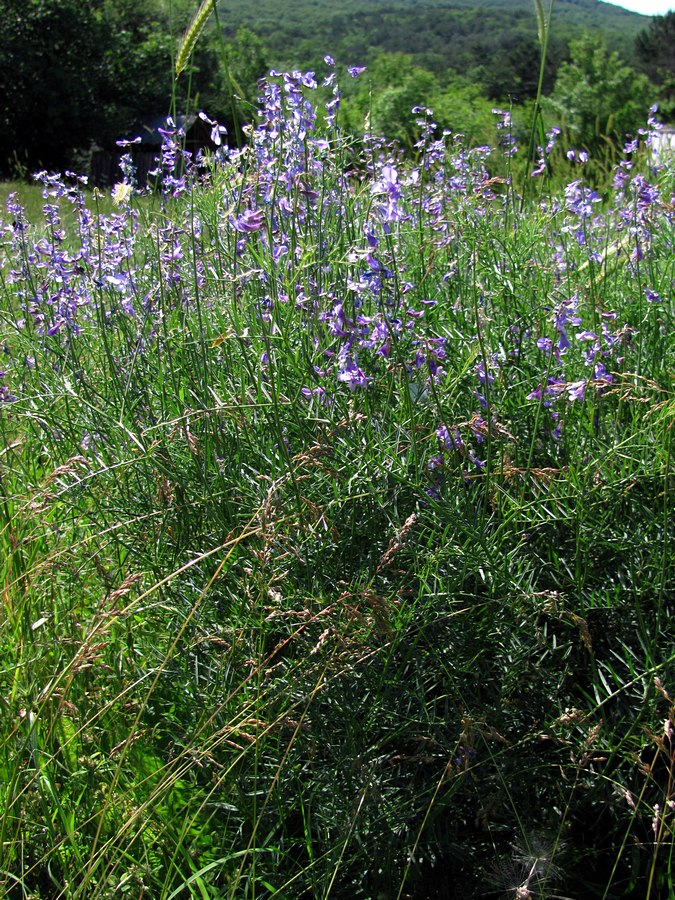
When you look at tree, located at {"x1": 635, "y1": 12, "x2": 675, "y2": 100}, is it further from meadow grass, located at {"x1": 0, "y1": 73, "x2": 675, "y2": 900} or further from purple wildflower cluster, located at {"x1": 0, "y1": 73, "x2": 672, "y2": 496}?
meadow grass, located at {"x1": 0, "y1": 73, "x2": 675, "y2": 900}

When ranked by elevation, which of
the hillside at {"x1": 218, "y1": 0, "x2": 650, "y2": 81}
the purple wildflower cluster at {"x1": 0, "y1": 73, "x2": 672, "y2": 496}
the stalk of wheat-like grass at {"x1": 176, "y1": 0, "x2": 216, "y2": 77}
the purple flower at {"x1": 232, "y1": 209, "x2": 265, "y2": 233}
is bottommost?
the hillside at {"x1": 218, "y1": 0, "x2": 650, "y2": 81}

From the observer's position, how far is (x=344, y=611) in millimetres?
1620

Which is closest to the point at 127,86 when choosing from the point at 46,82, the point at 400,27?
the point at 46,82

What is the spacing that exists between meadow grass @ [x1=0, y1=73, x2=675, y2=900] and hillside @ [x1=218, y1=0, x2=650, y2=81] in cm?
5607

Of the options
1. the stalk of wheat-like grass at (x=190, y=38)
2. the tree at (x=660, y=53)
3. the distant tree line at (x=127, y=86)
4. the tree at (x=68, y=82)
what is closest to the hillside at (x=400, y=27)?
the tree at (x=660, y=53)

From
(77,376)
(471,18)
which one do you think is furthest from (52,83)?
(471,18)

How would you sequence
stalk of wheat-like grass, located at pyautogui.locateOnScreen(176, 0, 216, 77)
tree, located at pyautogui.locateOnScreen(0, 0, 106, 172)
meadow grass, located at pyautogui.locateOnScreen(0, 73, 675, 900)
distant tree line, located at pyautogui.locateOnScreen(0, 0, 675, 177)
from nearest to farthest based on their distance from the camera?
1. meadow grass, located at pyautogui.locateOnScreen(0, 73, 675, 900)
2. stalk of wheat-like grass, located at pyautogui.locateOnScreen(176, 0, 216, 77)
3. distant tree line, located at pyautogui.locateOnScreen(0, 0, 675, 177)
4. tree, located at pyautogui.locateOnScreen(0, 0, 106, 172)

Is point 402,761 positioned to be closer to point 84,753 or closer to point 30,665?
point 84,753

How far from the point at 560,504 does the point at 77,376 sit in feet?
4.43

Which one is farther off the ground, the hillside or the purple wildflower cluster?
the purple wildflower cluster

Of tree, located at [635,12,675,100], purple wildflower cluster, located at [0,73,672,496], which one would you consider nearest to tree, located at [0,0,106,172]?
purple wildflower cluster, located at [0,73,672,496]

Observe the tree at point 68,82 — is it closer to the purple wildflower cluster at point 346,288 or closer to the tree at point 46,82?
the tree at point 46,82

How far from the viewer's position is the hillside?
216 ft

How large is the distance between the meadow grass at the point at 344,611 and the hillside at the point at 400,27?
56.1 m
